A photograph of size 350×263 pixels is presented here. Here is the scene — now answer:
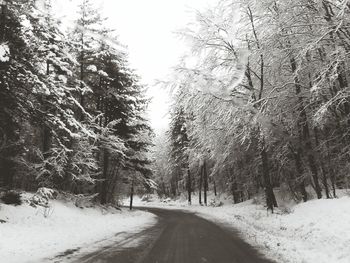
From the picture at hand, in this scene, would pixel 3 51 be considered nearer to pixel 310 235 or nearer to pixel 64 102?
pixel 64 102

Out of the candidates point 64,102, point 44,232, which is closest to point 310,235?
point 44,232

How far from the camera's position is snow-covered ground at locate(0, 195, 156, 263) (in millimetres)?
8914

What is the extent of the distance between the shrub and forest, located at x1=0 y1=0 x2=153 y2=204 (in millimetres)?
813

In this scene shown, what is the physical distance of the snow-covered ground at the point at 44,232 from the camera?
8.91 metres

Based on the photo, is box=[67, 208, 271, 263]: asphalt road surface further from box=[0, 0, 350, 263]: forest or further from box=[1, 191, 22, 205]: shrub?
box=[1, 191, 22, 205]: shrub

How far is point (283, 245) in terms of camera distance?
9.82 m

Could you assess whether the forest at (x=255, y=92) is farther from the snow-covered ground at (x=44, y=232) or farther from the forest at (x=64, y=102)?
the snow-covered ground at (x=44, y=232)

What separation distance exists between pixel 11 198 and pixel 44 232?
9.59ft

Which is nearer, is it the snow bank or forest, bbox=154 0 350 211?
the snow bank

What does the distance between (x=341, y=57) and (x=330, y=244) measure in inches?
218

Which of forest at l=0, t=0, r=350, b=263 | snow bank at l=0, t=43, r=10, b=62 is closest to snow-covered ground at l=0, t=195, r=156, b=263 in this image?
forest at l=0, t=0, r=350, b=263

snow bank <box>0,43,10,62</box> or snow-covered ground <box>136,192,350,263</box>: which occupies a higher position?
snow bank <box>0,43,10,62</box>

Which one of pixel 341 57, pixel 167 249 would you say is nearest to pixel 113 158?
pixel 167 249

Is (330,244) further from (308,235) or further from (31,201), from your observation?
(31,201)
